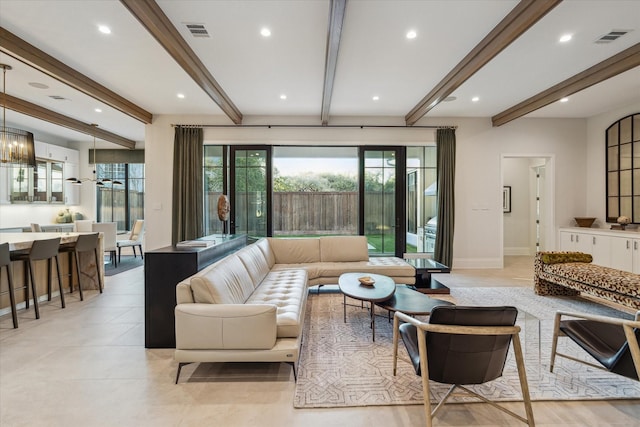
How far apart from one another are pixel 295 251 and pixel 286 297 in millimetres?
1694

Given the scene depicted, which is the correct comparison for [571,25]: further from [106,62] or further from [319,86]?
[106,62]

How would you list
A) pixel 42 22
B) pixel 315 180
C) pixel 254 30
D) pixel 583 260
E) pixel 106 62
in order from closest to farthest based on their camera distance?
1. pixel 42 22
2. pixel 254 30
3. pixel 106 62
4. pixel 583 260
5. pixel 315 180

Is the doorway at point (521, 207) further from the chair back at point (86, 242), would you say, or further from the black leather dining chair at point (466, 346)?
Answer: the chair back at point (86, 242)

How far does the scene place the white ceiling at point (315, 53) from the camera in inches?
105

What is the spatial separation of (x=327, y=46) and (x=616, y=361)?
132 inches

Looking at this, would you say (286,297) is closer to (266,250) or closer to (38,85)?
(266,250)

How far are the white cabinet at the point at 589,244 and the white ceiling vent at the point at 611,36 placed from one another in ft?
10.2

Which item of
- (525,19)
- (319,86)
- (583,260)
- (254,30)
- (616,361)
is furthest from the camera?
(319,86)

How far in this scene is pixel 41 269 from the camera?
380 cm

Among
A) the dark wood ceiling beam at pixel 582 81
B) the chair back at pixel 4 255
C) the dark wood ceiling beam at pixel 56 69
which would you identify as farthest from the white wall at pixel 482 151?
the chair back at pixel 4 255

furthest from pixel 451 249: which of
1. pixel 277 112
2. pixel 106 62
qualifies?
pixel 106 62

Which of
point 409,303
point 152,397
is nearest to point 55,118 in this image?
point 152,397

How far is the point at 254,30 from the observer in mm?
2988

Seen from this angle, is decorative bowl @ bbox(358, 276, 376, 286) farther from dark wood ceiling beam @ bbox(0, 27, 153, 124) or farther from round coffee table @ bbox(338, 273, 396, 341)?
dark wood ceiling beam @ bbox(0, 27, 153, 124)
